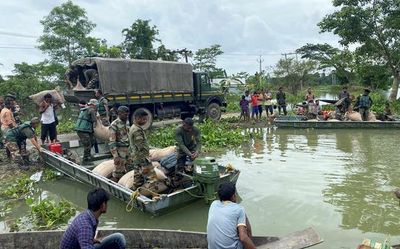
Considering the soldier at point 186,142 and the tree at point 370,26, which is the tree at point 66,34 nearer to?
the tree at point 370,26

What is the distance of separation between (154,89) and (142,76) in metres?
0.84

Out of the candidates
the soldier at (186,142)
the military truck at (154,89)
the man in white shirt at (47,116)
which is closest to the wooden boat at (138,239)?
the soldier at (186,142)

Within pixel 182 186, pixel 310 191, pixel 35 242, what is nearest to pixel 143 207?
pixel 182 186

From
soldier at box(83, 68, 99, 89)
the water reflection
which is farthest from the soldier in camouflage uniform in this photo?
soldier at box(83, 68, 99, 89)

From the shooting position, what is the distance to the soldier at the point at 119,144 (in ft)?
25.9

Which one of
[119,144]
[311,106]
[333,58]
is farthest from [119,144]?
[333,58]

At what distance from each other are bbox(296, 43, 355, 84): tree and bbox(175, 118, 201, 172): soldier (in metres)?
23.9

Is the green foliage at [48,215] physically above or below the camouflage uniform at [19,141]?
below

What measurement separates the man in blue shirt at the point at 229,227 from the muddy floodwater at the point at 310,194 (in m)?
2.21

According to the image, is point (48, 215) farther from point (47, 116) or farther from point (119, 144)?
point (47, 116)

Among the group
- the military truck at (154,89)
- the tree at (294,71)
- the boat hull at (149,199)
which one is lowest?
the boat hull at (149,199)

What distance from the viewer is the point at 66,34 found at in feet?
94.9

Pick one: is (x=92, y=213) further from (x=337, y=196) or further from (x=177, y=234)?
(x=337, y=196)

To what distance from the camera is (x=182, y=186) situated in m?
8.01
